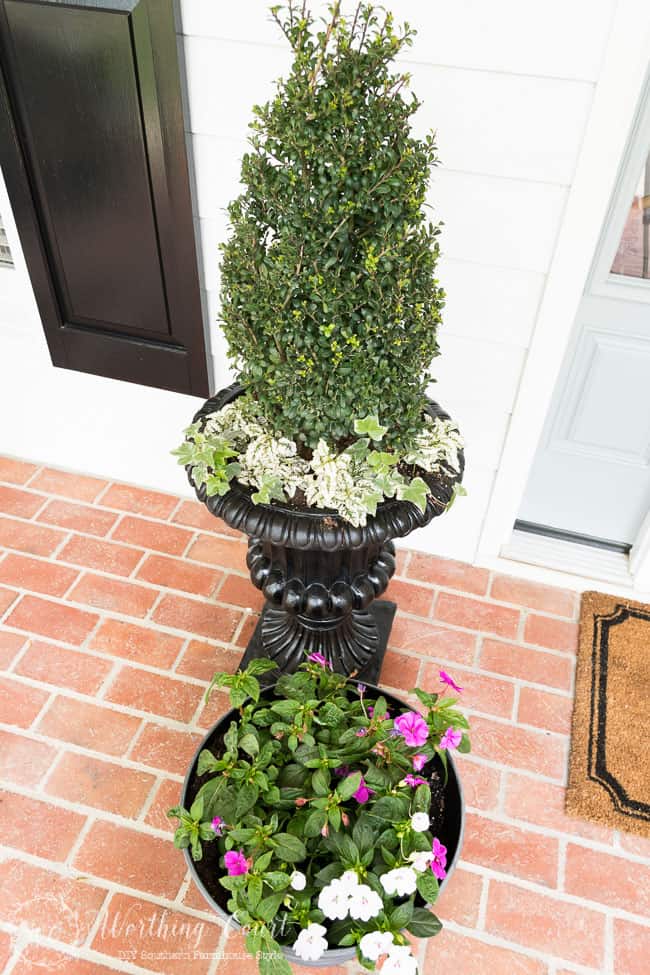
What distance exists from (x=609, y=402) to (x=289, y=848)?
65.1 inches

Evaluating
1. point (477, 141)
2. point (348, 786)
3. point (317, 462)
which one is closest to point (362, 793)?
point (348, 786)

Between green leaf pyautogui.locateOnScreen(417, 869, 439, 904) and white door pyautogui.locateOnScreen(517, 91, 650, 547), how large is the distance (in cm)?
149

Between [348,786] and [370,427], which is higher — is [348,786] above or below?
below

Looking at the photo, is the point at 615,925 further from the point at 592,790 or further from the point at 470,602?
A: the point at 470,602

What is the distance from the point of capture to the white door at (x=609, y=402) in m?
1.92

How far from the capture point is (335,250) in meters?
1.29

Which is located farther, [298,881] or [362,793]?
[362,793]

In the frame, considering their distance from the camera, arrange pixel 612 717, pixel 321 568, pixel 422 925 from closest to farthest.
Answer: pixel 422 925, pixel 321 568, pixel 612 717

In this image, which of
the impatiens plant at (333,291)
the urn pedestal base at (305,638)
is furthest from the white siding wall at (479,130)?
the urn pedestal base at (305,638)

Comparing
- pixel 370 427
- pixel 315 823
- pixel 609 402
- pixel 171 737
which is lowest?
pixel 171 737

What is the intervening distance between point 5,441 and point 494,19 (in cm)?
233

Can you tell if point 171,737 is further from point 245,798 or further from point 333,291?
point 333,291

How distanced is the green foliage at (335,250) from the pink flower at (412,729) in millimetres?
552

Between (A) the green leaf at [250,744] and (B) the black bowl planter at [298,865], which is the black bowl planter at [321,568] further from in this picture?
(A) the green leaf at [250,744]
